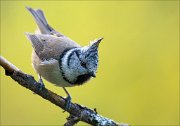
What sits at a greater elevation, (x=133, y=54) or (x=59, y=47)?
(x=133, y=54)

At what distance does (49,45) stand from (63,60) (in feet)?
1.04

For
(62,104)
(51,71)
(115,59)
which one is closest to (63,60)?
(51,71)

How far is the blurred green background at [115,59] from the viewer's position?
232 inches

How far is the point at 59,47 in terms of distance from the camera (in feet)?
13.5

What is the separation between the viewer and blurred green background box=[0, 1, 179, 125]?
19.3 ft

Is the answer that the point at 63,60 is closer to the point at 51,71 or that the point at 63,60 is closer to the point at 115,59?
the point at 51,71

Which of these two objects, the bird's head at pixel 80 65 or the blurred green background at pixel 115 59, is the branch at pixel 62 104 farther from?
the blurred green background at pixel 115 59

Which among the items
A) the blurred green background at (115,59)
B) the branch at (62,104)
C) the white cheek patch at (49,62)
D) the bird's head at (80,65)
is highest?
the blurred green background at (115,59)

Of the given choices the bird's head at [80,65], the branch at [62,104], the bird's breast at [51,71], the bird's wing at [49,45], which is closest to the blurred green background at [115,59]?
the bird's wing at [49,45]

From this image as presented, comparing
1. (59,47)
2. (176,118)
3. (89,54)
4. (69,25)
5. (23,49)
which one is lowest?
(89,54)

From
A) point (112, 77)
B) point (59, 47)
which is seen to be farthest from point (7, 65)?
point (112, 77)

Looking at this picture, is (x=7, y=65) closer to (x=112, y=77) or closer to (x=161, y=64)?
(x=112, y=77)

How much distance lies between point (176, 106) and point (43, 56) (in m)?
2.36

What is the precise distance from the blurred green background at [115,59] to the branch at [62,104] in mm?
2219
